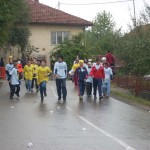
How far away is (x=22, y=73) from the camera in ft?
88.6

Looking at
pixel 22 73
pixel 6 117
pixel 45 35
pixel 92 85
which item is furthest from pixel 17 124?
pixel 45 35

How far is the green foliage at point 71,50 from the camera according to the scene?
1591 inches

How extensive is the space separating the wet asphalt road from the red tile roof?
2831 cm

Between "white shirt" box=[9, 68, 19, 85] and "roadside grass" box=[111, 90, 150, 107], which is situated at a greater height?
"white shirt" box=[9, 68, 19, 85]

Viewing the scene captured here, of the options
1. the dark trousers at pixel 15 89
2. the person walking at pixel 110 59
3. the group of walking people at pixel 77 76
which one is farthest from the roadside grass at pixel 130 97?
the person walking at pixel 110 59

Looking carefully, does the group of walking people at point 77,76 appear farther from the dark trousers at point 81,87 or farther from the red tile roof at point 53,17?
the red tile roof at point 53,17

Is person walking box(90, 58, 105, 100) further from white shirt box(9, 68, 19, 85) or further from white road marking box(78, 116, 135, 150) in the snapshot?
white road marking box(78, 116, 135, 150)

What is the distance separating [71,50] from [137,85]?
1873 centimetres

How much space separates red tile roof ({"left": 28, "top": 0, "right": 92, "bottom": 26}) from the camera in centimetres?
4781

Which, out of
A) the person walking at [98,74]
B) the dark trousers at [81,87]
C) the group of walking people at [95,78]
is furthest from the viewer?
the person walking at [98,74]

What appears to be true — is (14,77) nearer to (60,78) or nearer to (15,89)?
(15,89)

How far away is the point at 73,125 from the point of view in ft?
43.4

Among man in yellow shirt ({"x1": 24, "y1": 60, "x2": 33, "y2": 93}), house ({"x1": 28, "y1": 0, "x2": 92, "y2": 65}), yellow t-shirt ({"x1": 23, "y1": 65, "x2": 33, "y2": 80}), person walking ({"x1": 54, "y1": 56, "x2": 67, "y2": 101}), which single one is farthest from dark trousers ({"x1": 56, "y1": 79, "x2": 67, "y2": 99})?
house ({"x1": 28, "y1": 0, "x2": 92, "y2": 65})

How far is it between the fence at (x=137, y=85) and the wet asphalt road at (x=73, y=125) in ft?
7.68
